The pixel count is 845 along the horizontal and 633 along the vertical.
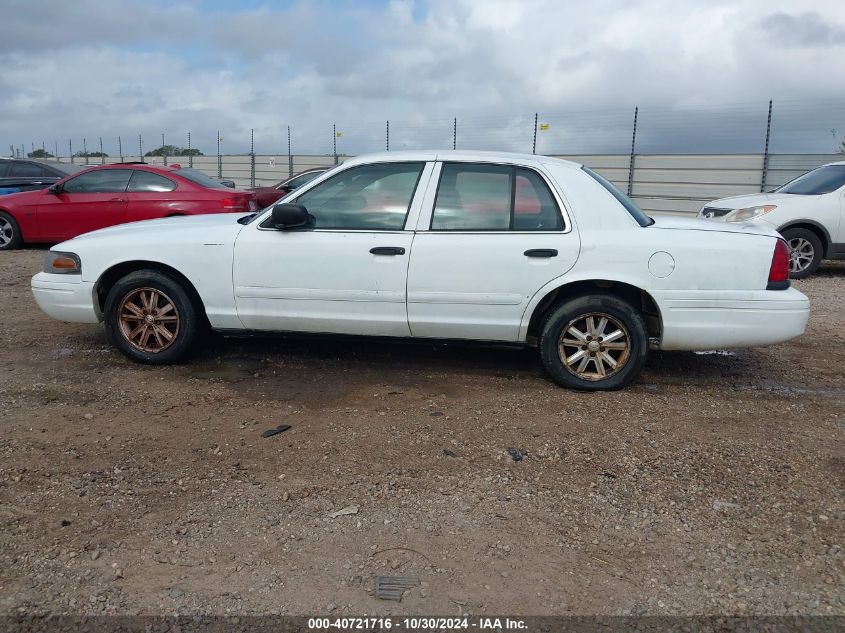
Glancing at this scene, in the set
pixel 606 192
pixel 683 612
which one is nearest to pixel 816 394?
pixel 606 192

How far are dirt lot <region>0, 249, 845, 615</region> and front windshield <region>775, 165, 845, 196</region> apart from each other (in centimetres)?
518

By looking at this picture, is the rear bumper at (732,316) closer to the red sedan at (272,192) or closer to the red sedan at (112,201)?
the red sedan at (272,192)

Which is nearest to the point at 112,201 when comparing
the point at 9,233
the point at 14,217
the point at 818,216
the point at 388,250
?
the point at 14,217

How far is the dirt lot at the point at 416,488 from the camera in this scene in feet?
8.34

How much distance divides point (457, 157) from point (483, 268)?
2.72 ft

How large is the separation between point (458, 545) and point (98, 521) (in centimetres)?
152

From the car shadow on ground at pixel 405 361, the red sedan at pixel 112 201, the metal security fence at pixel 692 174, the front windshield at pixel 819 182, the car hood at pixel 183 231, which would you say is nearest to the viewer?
the car hood at pixel 183 231

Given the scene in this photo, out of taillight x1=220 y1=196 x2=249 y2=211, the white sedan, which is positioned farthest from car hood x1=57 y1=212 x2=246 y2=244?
taillight x1=220 y1=196 x2=249 y2=211

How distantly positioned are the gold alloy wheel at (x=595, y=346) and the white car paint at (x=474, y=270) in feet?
0.79

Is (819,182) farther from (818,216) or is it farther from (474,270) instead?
(474,270)

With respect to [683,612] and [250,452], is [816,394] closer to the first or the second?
[683,612]

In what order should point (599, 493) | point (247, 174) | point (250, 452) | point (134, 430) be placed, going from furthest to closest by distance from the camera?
point (247, 174) < point (134, 430) < point (250, 452) < point (599, 493)

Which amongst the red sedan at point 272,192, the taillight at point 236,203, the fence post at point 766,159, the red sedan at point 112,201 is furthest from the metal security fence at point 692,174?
the red sedan at point 112,201

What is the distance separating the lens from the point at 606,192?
182 inches
